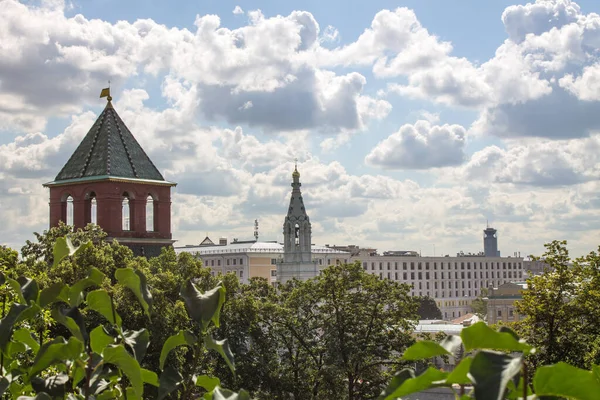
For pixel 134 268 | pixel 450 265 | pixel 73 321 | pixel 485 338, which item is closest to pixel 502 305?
pixel 134 268

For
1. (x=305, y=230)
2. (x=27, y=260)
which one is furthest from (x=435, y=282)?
(x=27, y=260)

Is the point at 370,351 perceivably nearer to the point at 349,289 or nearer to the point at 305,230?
the point at 349,289

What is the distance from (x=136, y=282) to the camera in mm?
2961

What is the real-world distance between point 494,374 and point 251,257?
144 m

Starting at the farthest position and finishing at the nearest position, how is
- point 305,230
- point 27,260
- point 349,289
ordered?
point 305,230
point 27,260
point 349,289

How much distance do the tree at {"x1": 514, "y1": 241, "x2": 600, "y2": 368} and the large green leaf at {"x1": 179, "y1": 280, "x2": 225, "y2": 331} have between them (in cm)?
2347

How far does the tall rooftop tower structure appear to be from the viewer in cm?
10681

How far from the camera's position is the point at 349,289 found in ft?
109

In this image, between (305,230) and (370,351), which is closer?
(370,351)

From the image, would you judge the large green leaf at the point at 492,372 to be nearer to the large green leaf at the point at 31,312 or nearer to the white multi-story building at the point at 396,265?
the large green leaf at the point at 31,312

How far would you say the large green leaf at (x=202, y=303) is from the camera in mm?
2705

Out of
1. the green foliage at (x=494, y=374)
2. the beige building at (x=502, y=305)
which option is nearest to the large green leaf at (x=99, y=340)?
the green foliage at (x=494, y=374)

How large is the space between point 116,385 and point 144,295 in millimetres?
785

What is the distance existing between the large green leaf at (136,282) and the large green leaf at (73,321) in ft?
0.79
